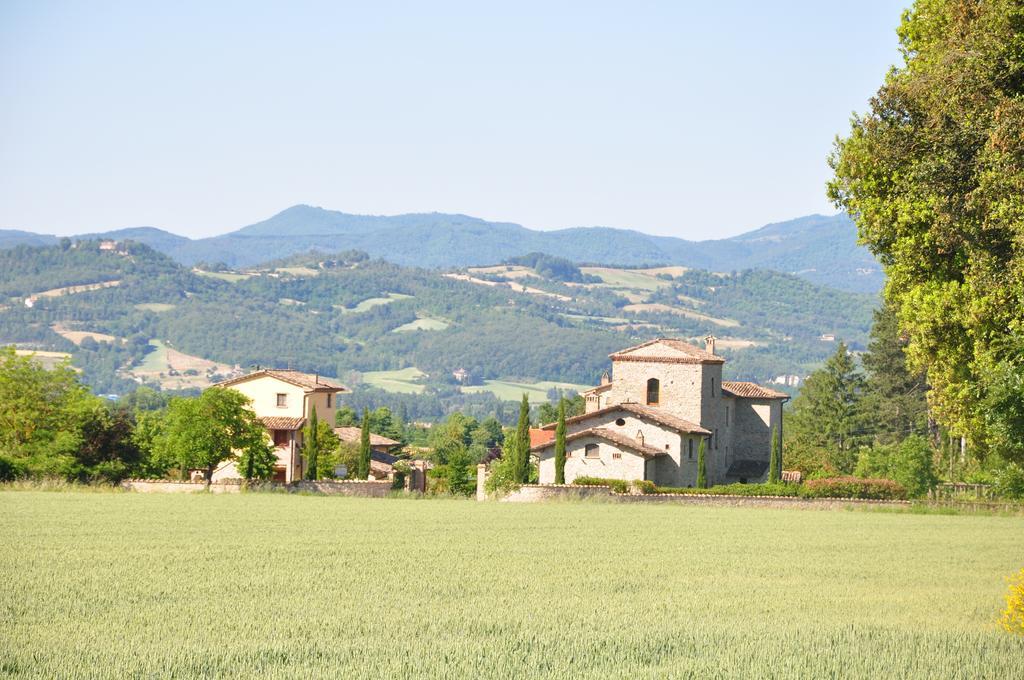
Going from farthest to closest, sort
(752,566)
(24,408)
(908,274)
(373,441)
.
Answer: (373,441), (24,408), (752,566), (908,274)

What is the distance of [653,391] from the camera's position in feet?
234

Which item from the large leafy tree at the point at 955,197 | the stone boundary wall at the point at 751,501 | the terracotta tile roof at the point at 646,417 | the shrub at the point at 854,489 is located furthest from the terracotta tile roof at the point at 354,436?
the large leafy tree at the point at 955,197

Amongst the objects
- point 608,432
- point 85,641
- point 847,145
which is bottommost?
point 85,641

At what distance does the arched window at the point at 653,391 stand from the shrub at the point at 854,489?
14.7 meters

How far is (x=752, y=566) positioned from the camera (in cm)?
2894

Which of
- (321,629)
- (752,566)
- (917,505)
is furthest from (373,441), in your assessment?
(321,629)

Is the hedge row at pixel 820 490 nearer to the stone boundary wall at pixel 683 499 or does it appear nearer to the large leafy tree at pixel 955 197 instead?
the stone boundary wall at pixel 683 499

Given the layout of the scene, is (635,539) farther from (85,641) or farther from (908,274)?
(85,641)

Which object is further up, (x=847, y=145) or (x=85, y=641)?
(x=847, y=145)

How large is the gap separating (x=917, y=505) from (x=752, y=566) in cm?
2553

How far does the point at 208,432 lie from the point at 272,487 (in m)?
6.76

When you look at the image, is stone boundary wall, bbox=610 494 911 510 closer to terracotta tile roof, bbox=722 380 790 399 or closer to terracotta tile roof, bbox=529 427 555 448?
terracotta tile roof, bbox=722 380 790 399

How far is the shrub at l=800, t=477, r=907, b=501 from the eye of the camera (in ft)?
184

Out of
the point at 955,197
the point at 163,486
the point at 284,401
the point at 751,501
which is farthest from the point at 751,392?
the point at 955,197
